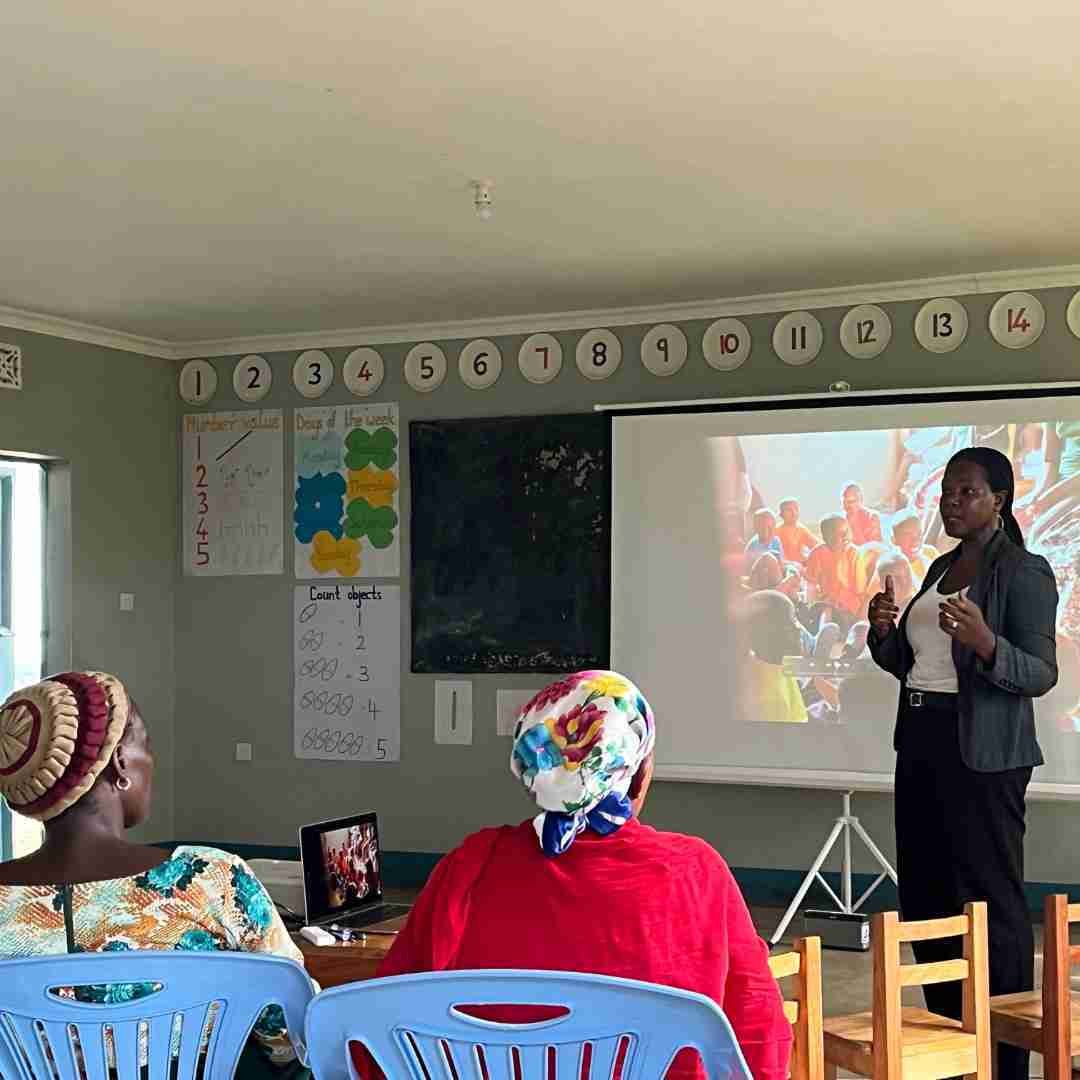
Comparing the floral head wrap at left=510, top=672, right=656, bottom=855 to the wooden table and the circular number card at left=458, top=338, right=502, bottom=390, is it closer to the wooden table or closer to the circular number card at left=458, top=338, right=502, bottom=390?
the wooden table

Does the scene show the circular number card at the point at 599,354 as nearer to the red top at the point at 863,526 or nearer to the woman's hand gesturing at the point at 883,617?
the red top at the point at 863,526

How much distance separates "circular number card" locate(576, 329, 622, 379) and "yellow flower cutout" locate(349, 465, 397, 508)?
1.12 m

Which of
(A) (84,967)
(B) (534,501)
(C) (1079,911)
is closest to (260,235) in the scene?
(B) (534,501)

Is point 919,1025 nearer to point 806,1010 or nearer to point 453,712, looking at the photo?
point 806,1010

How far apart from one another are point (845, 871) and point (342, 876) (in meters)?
3.38

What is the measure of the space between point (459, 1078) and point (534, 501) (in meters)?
5.51

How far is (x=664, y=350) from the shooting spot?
271 inches

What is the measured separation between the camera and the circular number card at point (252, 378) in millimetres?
7746

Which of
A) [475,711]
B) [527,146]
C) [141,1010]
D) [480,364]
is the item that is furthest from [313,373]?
[141,1010]

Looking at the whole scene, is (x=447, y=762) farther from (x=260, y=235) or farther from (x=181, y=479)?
(x=260, y=235)

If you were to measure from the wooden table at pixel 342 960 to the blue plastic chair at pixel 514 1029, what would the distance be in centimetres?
104

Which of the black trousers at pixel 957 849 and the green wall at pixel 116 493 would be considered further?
the green wall at pixel 116 493

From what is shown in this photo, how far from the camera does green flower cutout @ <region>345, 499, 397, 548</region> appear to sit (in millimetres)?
7406

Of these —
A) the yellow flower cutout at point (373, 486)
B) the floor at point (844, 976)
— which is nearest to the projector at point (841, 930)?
the floor at point (844, 976)
